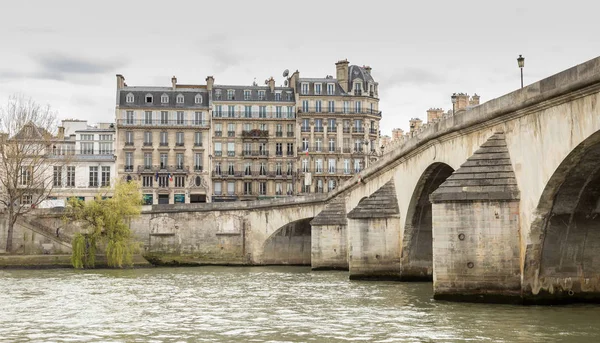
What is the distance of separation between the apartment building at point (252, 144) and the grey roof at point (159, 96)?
5.38 feet

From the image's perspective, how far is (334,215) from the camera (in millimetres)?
43188

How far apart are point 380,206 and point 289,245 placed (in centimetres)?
2116

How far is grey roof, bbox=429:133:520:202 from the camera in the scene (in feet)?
70.3

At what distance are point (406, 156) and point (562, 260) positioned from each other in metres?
11.5

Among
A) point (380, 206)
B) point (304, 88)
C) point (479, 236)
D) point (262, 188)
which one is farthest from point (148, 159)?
point (479, 236)

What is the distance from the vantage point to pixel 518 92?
823 inches

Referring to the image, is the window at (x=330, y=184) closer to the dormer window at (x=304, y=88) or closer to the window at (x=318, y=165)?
the window at (x=318, y=165)

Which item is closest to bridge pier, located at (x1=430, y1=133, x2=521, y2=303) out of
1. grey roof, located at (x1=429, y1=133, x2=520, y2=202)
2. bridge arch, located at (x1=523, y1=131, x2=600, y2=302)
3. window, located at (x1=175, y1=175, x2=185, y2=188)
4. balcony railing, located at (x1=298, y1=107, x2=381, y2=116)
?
grey roof, located at (x1=429, y1=133, x2=520, y2=202)

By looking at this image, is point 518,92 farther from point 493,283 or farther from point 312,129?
point 312,129

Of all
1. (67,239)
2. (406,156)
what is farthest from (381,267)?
(67,239)

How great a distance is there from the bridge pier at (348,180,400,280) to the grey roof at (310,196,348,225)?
9195mm

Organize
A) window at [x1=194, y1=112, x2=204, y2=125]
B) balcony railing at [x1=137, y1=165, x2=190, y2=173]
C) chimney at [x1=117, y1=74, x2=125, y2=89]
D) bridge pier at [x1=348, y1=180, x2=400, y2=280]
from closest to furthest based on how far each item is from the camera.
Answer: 1. bridge pier at [x1=348, y1=180, x2=400, y2=280]
2. balcony railing at [x1=137, y1=165, x2=190, y2=173]
3. window at [x1=194, y1=112, x2=204, y2=125]
4. chimney at [x1=117, y1=74, x2=125, y2=89]

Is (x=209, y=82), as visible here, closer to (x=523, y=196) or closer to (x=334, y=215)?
(x=334, y=215)

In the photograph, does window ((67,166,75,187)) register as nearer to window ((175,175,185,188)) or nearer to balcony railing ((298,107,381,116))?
window ((175,175,185,188))
